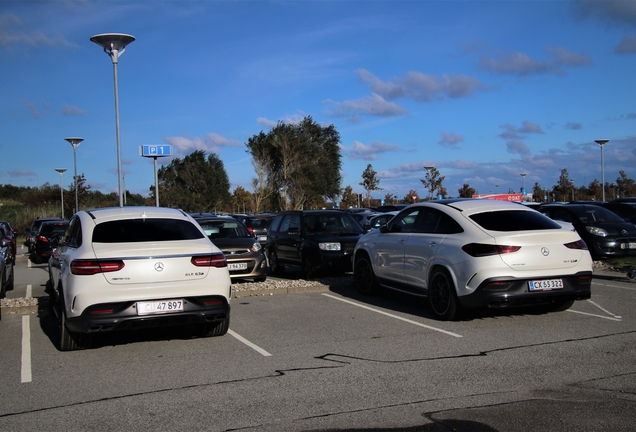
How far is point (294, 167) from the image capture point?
5500 cm

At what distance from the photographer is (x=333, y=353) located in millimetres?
6961

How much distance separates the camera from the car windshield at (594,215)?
1627 centimetres

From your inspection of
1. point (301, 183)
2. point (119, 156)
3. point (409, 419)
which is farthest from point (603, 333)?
point (301, 183)

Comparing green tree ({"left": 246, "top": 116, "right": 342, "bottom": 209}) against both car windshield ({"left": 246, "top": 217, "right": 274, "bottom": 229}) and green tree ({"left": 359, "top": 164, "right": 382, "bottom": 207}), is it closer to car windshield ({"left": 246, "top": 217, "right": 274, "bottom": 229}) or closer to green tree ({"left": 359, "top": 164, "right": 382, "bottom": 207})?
green tree ({"left": 359, "top": 164, "right": 382, "bottom": 207})

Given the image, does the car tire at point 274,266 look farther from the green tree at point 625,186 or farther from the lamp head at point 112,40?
the green tree at point 625,186

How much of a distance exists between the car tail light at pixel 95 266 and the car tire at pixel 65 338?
63 centimetres

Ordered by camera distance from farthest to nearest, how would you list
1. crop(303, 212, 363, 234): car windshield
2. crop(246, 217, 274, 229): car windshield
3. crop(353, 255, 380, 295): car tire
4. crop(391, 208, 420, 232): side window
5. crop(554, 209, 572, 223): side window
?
crop(246, 217, 274, 229): car windshield
crop(554, 209, 572, 223): side window
crop(303, 212, 363, 234): car windshield
crop(353, 255, 380, 295): car tire
crop(391, 208, 420, 232): side window

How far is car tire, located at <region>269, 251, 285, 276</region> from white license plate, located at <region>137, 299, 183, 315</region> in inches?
355

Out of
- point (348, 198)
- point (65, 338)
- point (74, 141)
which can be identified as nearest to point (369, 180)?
point (348, 198)

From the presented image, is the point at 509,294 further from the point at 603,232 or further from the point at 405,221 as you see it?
the point at 603,232

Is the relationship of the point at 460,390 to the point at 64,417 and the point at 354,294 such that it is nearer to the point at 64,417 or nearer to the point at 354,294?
the point at 64,417

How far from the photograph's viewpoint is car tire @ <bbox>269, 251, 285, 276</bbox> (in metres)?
16.1

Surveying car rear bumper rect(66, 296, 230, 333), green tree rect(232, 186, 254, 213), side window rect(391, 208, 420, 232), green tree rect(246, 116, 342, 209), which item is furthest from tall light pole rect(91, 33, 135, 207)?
green tree rect(232, 186, 254, 213)

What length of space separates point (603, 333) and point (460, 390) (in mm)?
3214
